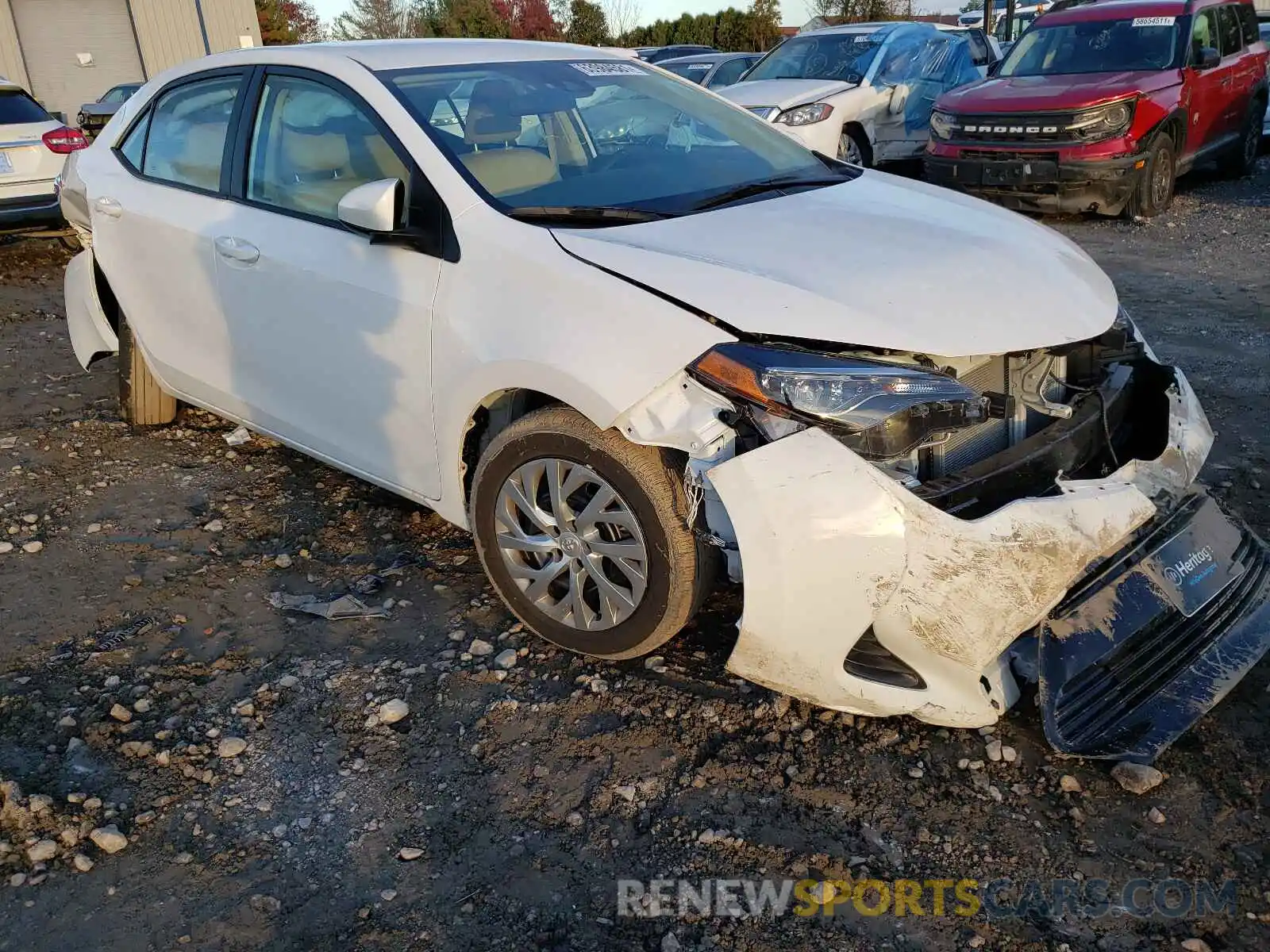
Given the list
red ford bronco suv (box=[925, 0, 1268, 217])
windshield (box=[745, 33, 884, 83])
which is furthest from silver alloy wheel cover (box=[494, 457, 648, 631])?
windshield (box=[745, 33, 884, 83])

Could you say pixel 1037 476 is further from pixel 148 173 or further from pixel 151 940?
pixel 148 173

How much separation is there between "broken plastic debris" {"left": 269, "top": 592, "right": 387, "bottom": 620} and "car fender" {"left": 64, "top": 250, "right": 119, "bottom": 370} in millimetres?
2112

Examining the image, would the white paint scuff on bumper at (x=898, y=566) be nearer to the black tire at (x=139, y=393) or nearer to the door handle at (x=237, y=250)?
the door handle at (x=237, y=250)

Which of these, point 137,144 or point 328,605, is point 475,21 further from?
point 328,605

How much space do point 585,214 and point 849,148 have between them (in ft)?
25.9

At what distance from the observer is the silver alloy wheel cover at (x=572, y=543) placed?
2.79 meters

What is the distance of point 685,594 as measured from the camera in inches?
107

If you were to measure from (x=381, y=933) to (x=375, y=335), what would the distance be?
177cm

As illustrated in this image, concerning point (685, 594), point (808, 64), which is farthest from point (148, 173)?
point (808, 64)

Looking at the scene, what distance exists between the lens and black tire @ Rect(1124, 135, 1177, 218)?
866 centimetres

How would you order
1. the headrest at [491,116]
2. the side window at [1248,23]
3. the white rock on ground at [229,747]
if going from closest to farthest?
the white rock on ground at [229,747] → the headrest at [491,116] → the side window at [1248,23]

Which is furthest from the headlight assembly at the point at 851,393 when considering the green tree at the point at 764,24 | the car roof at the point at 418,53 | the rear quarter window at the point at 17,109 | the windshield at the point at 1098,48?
the green tree at the point at 764,24

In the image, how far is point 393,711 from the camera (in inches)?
115

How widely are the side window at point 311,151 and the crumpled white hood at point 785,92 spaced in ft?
22.0
